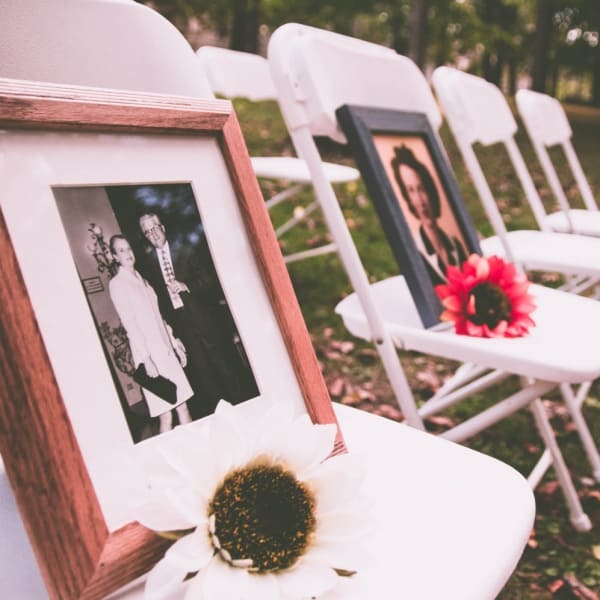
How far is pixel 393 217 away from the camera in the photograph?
54.9 inches

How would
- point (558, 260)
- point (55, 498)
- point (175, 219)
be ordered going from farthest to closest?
point (558, 260) < point (175, 219) < point (55, 498)

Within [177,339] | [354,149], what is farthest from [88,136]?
[354,149]

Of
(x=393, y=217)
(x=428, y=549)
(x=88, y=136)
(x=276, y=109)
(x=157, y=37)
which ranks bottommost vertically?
(x=428, y=549)

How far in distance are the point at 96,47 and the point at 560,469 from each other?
59.1 inches

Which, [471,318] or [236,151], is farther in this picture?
[471,318]

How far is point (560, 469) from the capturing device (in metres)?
1.64

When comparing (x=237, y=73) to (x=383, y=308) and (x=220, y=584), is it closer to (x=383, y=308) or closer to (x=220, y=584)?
(x=383, y=308)

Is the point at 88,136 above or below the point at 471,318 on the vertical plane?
above

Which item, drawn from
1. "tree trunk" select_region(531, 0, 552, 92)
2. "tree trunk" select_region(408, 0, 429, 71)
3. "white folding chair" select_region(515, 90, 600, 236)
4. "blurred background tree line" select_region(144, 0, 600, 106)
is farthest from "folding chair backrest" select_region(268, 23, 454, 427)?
"tree trunk" select_region(531, 0, 552, 92)

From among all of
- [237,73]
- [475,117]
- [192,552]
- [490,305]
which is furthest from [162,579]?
[237,73]

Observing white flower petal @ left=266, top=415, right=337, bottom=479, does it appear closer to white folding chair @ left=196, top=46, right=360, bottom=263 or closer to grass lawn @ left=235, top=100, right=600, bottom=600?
grass lawn @ left=235, top=100, right=600, bottom=600

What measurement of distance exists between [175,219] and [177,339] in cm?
14

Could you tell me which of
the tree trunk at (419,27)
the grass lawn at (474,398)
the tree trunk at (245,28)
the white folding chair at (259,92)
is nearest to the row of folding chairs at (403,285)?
the grass lawn at (474,398)

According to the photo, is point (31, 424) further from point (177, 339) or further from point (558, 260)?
point (558, 260)
